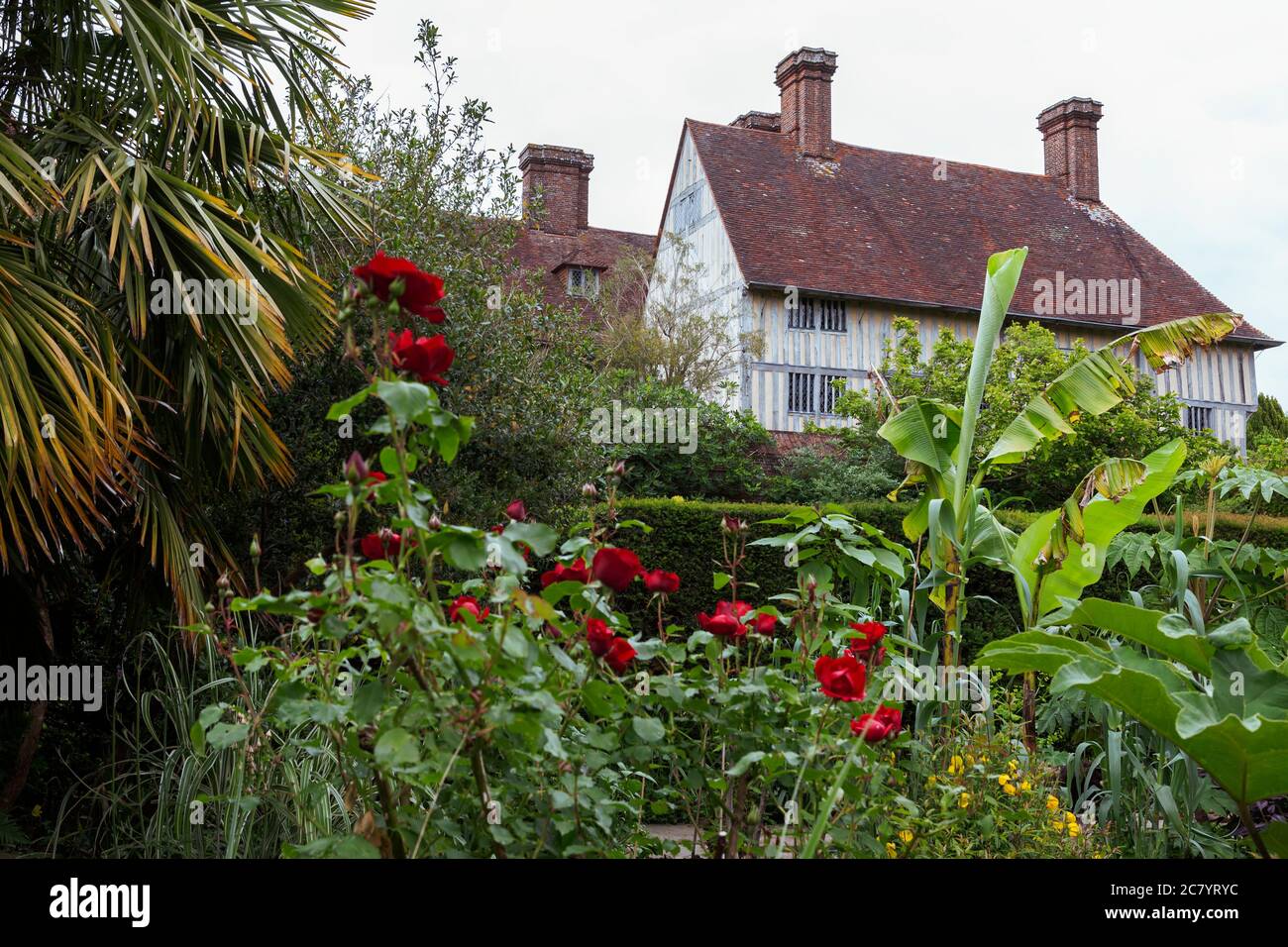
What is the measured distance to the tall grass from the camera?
12.0 feet

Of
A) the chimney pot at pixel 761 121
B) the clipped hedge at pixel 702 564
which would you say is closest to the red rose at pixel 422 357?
the clipped hedge at pixel 702 564

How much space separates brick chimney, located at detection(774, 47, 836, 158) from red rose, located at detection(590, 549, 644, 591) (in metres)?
26.8

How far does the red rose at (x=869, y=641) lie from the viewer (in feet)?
9.43

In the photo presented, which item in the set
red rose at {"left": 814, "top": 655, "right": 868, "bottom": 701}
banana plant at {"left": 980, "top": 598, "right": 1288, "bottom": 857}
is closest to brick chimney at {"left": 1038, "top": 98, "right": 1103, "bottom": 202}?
banana plant at {"left": 980, "top": 598, "right": 1288, "bottom": 857}

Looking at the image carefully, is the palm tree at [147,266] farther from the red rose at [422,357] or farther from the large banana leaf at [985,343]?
the large banana leaf at [985,343]

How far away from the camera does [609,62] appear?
11852 millimetres

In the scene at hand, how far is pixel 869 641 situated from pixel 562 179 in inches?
1124

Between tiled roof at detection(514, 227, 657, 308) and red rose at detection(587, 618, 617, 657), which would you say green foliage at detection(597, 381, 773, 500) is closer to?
tiled roof at detection(514, 227, 657, 308)

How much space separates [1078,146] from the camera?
29.8 meters

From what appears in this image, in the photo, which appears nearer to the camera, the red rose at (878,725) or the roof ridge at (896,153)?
the red rose at (878,725)

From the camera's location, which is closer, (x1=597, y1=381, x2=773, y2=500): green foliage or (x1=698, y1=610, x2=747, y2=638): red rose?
(x1=698, y1=610, x2=747, y2=638): red rose

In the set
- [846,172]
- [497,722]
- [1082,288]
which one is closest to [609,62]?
[497,722]

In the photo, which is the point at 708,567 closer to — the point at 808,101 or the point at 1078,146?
the point at 808,101

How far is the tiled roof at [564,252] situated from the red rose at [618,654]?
24.3 metres
